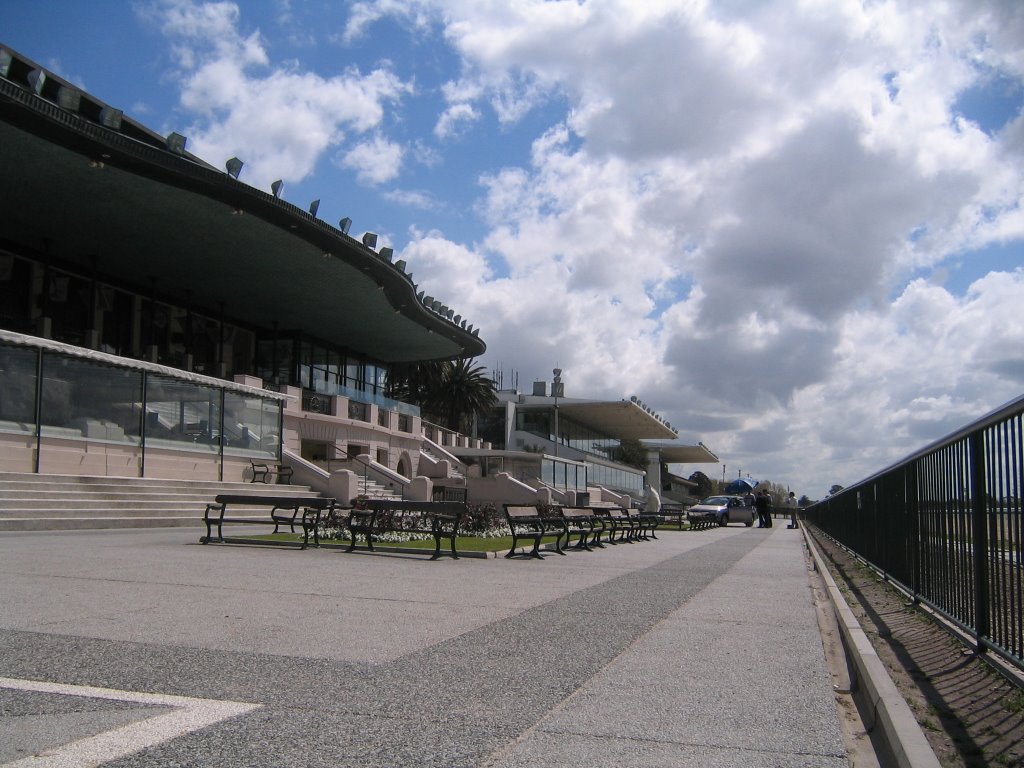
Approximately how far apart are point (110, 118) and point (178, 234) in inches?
293

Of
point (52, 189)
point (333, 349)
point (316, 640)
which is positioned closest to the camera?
point (316, 640)

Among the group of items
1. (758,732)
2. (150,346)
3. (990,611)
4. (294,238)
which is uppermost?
(294,238)

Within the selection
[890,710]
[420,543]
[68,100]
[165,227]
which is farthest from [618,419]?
[890,710]

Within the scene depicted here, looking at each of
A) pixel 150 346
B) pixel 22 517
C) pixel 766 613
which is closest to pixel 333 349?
pixel 150 346

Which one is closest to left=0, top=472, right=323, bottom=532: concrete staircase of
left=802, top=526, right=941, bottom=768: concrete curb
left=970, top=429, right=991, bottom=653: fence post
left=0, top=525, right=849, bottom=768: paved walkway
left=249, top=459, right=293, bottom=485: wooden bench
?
left=249, top=459, right=293, bottom=485: wooden bench

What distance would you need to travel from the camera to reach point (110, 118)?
2534 centimetres

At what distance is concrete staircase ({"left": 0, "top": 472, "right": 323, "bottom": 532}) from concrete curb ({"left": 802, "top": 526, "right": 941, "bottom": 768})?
52.0ft

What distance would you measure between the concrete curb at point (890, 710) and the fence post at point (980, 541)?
2.50 feet

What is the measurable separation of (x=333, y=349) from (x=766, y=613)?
45191 millimetres

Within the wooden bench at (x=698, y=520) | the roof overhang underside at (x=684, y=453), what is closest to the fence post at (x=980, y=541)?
the wooden bench at (x=698, y=520)

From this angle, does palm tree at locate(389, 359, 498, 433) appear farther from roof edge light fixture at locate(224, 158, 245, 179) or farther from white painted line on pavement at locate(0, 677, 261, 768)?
white painted line on pavement at locate(0, 677, 261, 768)

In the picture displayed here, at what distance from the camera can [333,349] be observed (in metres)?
52.7

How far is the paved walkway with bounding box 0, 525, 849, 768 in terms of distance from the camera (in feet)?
14.5

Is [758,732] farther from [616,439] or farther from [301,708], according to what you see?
[616,439]
